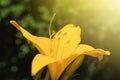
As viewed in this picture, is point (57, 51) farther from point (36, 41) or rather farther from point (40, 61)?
point (40, 61)

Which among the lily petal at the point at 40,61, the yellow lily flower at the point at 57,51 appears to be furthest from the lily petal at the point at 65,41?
the lily petal at the point at 40,61

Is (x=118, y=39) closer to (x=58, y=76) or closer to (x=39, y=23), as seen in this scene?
(x=39, y=23)

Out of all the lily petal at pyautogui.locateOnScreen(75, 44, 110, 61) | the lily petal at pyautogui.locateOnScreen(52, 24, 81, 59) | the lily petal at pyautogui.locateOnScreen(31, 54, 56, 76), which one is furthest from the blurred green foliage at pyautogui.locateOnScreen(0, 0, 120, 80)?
the lily petal at pyautogui.locateOnScreen(31, 54, 56, 76)

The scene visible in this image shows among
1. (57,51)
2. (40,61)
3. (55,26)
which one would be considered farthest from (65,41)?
(55,26)

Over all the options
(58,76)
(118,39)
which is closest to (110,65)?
(118,39)

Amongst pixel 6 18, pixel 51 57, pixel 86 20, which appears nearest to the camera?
pixel 51 57

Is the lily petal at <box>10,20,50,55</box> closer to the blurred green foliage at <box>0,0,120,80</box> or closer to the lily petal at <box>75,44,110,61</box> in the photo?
the lily petal at <box>75,44,110,61</box>

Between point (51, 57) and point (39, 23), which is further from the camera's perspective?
point (39, 23)

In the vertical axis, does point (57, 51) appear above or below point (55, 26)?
above

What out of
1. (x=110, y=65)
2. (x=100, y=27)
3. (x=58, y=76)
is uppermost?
(x=58, y=76)
